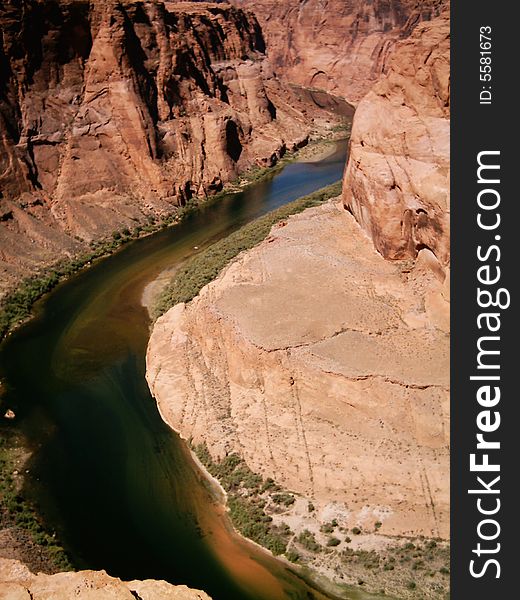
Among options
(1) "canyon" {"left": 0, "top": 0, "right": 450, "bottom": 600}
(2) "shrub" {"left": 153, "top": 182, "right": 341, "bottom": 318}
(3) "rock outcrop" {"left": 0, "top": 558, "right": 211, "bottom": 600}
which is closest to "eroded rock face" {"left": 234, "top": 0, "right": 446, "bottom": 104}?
(1) "canyon" {"left": 0, "top": 0, "right": 450, "bottom": 600}

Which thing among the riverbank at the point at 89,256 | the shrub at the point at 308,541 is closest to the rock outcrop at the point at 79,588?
the shrub at the point at 308,541

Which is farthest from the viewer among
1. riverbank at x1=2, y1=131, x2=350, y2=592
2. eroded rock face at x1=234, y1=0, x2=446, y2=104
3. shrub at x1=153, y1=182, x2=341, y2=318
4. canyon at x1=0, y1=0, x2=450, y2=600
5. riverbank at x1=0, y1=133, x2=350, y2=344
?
eroded rock face at x1=234, y1=0, x2=446, y2=104

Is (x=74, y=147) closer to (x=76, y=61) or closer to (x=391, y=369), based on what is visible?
(x=76, y=61)

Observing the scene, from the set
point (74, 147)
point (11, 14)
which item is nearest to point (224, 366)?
point (74, 147)

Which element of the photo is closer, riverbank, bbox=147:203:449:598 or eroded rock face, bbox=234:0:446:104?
riverbank, bbox=147:203:449:598

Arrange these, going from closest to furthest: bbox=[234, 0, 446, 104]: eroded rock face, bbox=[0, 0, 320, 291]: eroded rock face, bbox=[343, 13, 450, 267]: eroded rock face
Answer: bbox=[343, 13, 450, 267]: eroded rock face
bbox=[0, 0, 320, 291]: eroded rock face
bbox=[234, 0, 446, 104]: eroded rock face

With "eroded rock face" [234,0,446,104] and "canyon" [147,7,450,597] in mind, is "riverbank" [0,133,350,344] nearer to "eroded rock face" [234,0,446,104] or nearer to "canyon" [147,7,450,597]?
"canyon" [147,7,450,597]

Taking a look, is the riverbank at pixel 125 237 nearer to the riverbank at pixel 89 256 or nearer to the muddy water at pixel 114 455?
the riverbank at pixel 89 256
